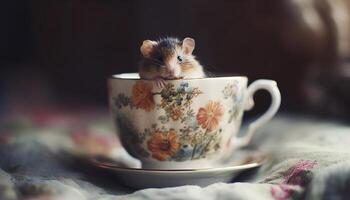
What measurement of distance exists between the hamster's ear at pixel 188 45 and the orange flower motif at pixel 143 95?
0.23 ft

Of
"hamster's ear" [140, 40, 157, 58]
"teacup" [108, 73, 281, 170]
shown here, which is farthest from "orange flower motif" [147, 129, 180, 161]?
"hamster's ear" [140, 40, 157, 58]

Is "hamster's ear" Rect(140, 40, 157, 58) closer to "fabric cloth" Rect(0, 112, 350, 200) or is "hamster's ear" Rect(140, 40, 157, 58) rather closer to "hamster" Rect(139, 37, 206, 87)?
"hamster" Rect(139, 37, 206, 87)

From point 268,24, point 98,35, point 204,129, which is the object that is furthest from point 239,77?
point 98,35

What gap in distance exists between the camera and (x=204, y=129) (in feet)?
2.13

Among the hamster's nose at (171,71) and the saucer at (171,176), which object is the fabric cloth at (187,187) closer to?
the saucer at (171,176)

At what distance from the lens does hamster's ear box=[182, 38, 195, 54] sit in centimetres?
65

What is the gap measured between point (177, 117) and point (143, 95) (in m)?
0.05

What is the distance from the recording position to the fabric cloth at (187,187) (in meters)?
0.51

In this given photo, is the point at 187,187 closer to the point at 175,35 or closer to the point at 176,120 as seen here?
the point at 176,120

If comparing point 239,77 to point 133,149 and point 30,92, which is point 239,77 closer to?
point 133,149

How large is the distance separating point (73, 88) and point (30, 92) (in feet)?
0.45

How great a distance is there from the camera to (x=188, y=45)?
25.9 inches

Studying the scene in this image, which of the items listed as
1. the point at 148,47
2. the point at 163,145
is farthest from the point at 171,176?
the point at 148,47

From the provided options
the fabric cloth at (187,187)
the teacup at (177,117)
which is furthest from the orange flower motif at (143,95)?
the fabric cloth at (187,187)
